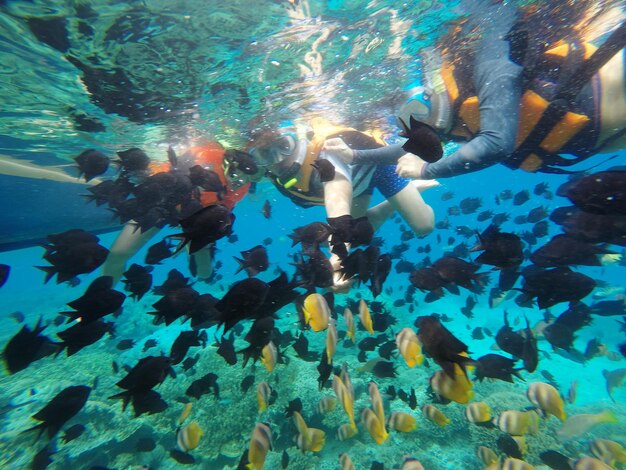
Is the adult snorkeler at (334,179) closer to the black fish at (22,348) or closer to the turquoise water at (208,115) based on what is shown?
the turquoise water at (208,115)

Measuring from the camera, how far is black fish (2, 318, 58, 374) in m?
3.31

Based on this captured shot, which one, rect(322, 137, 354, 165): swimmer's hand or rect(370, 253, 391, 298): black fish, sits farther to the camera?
rect(322, 137, 354, 165): swimmer's hand

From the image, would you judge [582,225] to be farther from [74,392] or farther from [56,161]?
[56,161]

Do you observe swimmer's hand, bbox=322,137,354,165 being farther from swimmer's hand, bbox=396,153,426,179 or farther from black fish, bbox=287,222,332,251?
black fish, bbox=287,222,332,251

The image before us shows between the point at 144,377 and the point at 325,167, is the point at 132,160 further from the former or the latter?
the point at 144,377

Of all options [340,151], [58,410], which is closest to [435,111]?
[340,151]

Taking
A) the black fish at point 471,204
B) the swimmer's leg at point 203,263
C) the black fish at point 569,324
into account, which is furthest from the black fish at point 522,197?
the swimmer's leg at point 203,263

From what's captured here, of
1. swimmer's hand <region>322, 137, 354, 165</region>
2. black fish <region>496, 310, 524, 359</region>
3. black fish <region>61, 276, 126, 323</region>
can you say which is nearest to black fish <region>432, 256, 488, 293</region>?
black fish <region>496, 310, 524, 359</region>

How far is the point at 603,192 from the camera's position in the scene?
8.77 feet

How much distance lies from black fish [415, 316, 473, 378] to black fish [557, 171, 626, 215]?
176 cm

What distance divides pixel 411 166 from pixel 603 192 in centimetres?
237

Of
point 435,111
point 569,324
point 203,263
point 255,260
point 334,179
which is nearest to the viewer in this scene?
point 255,260

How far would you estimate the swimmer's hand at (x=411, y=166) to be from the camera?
4.62 metres

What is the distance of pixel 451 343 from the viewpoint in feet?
8.51
